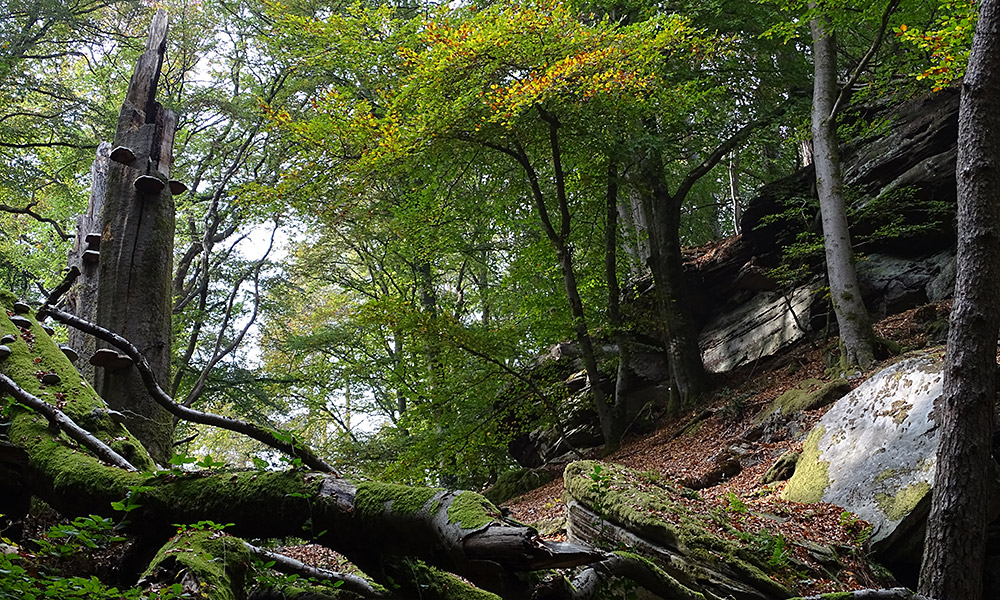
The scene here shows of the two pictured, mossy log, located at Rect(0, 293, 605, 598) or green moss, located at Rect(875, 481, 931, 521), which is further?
green moss, located at Rect(875, 481, 931, 521)

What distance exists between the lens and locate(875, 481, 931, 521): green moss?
6.18 metres

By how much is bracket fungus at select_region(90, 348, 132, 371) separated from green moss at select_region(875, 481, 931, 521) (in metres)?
6.78

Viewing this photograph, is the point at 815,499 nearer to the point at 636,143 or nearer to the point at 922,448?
the point at 922,448

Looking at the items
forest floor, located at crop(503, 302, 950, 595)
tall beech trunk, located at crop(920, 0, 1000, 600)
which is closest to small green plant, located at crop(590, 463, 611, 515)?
forest floor, located at crop(503, 302, 950, 595)

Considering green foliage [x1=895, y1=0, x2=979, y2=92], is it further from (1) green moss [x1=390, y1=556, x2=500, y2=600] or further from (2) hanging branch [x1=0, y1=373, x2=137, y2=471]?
(2) hanging branch [x1=0, y1=373, x2=137, y2=471]

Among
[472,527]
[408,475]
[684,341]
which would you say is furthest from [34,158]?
[472,527]

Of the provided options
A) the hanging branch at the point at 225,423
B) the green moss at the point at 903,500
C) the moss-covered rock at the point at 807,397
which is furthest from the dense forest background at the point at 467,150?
the hanging branch at the point at 225,423

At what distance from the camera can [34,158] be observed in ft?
48.9

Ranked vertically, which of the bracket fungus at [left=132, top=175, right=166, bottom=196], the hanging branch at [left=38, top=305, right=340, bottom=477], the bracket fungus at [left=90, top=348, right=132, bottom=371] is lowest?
the hanging branch at [left=38, top=305, right=340, bottom=477]

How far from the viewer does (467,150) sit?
12.4 m

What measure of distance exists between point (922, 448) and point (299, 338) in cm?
1442

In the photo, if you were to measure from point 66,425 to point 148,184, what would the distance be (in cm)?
191

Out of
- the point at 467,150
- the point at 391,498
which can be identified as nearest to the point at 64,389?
the point at 391,498

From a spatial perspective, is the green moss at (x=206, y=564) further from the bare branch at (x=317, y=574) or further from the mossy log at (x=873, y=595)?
the mossy log at (x=873, y=595)
